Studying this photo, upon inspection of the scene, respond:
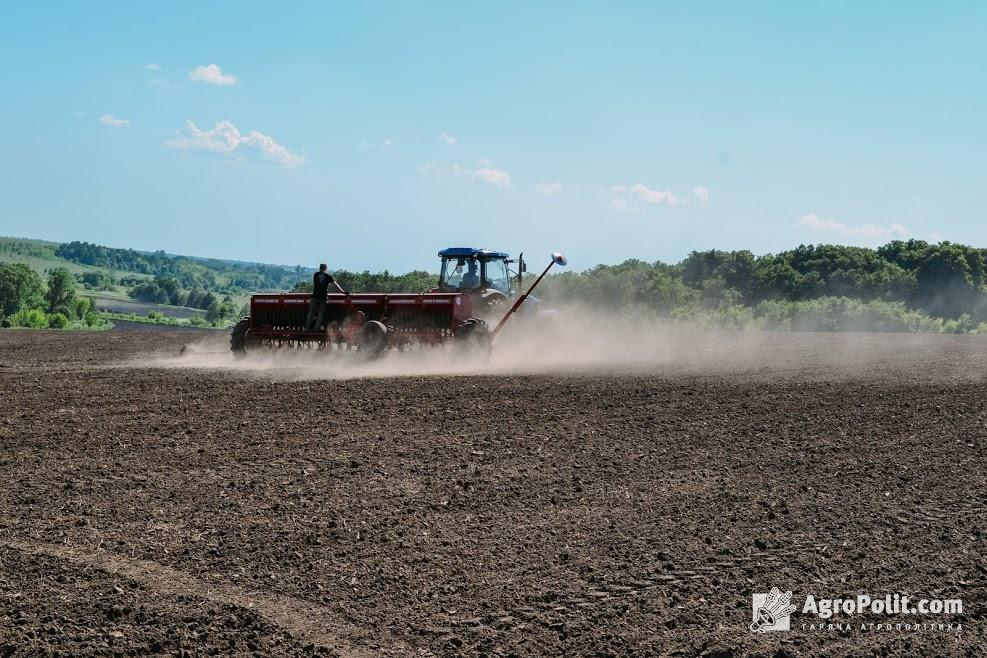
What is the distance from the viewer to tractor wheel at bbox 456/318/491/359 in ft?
58.2

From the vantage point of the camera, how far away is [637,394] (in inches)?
555

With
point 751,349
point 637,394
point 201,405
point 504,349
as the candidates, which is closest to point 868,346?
point 751,349

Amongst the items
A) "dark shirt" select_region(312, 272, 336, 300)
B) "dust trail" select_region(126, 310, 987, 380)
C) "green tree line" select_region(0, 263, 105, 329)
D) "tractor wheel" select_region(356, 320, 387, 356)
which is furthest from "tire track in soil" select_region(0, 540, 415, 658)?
"green tree line" select_region(0, 263, 105, 329)

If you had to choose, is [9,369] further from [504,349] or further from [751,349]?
[751,349]

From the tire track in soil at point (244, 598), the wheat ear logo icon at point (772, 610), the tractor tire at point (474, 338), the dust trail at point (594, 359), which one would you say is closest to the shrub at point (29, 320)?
the dust trail at point (594, 359)

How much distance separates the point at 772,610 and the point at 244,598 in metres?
3.24

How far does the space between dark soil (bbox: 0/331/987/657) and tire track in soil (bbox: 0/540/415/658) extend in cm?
2

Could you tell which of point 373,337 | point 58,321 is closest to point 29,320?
point 58,321

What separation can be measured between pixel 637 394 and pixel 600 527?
7.30m

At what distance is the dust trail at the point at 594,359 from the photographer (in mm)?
17594

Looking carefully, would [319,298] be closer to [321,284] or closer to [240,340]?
[321,284]

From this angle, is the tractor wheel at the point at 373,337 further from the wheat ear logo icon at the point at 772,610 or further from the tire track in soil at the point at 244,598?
the wheat ear logo icon at the point at 772,610

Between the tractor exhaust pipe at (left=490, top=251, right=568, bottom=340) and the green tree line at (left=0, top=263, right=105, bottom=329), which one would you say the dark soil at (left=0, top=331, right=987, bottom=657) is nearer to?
the tractor exhaust pipe at (left=490, top=251, right=568, bottom=340)

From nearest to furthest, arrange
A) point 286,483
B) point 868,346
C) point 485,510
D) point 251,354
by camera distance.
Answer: point 485,510, point 286,483, point 251,354, point 868,346
